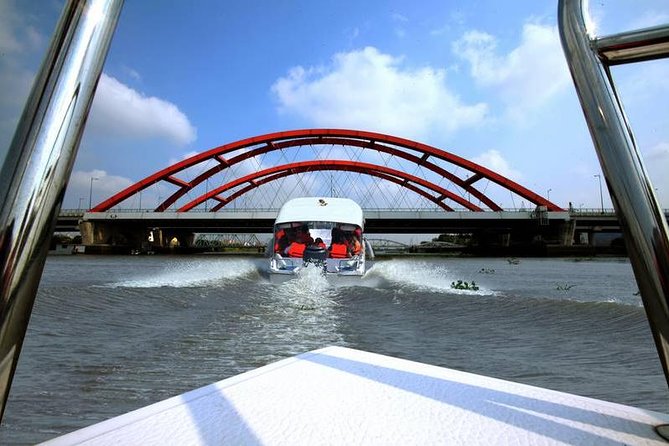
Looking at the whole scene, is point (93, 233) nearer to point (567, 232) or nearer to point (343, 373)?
point (567, 232)

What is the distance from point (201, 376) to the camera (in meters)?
4.24

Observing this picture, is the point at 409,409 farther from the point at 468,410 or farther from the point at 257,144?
the point at 257,144

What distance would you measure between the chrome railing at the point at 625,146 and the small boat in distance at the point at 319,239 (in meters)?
13.2

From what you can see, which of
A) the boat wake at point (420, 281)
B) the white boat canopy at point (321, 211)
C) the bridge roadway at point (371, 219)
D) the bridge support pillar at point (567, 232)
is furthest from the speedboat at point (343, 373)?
the bridge support pillar at point (567, 232)

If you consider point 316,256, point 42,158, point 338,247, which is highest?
point 42,158

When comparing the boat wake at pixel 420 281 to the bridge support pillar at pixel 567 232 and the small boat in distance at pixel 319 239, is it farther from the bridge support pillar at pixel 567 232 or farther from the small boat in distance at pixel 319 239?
the bridge support pillar at pixel 567 232

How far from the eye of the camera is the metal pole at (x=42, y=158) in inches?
30.8

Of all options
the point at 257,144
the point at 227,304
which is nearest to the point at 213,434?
the point at 227,304

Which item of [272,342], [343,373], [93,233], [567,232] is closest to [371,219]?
[567,232]

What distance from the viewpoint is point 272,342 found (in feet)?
19.1

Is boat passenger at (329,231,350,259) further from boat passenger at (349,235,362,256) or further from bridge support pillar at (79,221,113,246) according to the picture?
bridge support pillar at (79,221,113,246)

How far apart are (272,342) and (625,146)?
5216 millimetres

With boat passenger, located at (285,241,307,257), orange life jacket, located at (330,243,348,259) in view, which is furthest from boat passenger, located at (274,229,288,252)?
orange life jacket, located at (330,243,348,259)

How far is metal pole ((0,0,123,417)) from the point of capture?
2.57 feet
